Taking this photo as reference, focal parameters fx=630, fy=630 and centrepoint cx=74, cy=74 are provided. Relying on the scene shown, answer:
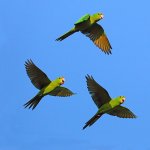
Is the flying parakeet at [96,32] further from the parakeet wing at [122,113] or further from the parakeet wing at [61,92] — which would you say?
the parakeet wing at [122,113]

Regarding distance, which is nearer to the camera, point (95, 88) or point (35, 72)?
point (95, 88)

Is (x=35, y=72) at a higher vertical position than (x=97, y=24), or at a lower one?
lower

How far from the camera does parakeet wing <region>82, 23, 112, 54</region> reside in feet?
87.8

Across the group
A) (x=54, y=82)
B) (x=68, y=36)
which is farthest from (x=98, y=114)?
(x=68, y=36)

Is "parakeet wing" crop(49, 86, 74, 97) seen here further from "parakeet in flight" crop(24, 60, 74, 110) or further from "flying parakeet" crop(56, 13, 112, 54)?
"flying parakeet" crop(56, 13, 112, 54)

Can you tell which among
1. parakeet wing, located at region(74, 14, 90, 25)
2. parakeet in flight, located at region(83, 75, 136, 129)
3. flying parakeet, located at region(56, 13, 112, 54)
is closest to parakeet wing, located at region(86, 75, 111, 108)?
parakeet in flight, located at region(83, 75, 136, 129)

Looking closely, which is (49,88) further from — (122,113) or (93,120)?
(122,113)

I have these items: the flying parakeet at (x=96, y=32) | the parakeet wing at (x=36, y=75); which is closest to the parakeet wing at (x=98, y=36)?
the flying parakeet at (x=96, y=32)

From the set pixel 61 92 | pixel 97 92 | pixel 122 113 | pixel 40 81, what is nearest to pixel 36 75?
pixel 40 81

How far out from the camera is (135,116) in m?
23.5

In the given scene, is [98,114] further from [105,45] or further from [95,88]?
[105,45]

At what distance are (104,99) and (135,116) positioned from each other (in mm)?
1503

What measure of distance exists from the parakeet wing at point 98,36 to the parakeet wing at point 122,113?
13.0 ft

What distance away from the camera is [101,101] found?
75.2 feet
